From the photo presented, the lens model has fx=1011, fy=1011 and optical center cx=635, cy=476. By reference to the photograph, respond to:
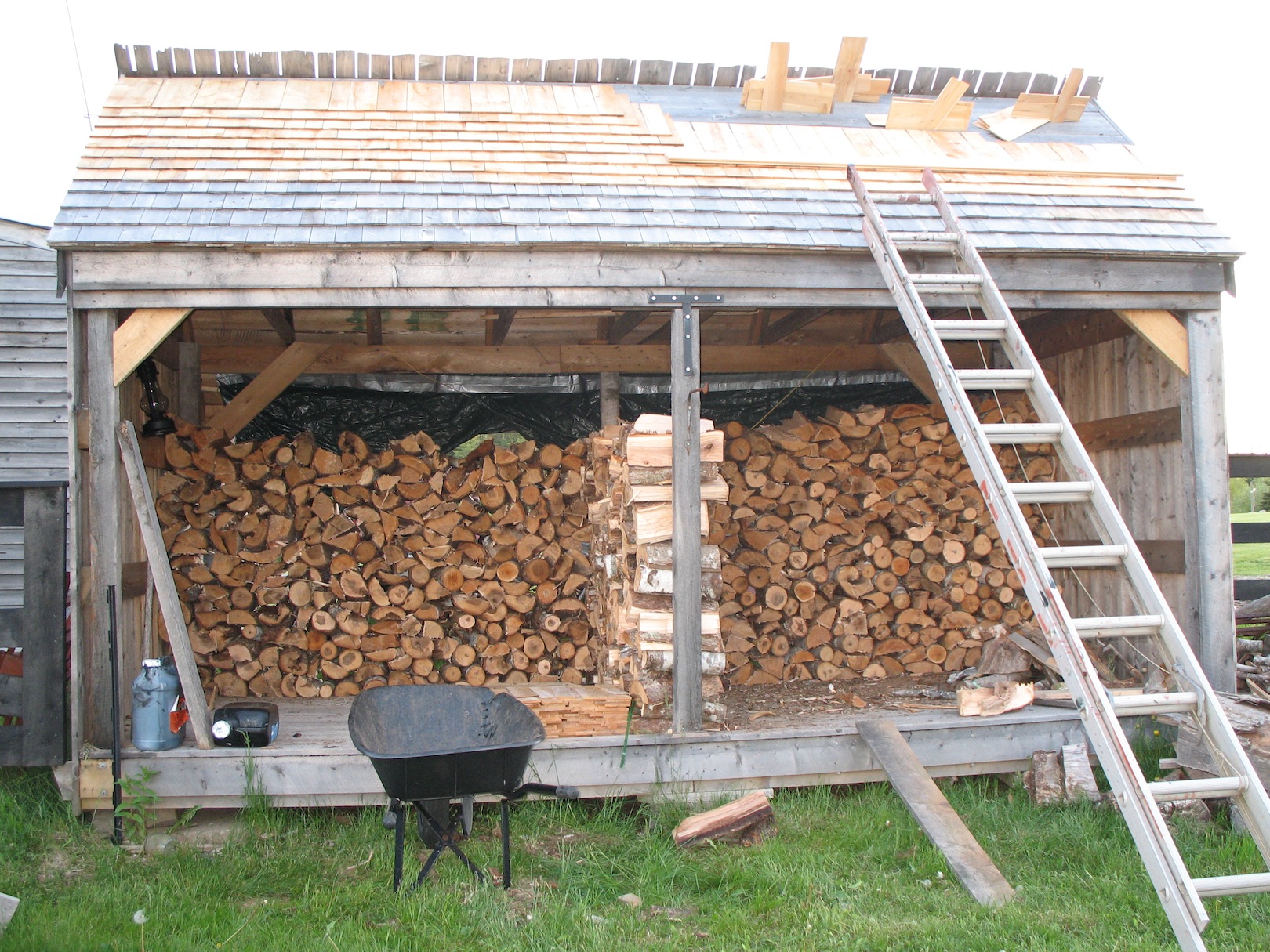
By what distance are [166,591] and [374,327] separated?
2375mm

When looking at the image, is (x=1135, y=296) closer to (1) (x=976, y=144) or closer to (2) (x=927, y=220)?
(2) (x=927, y=220)

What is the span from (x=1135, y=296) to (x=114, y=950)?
17.3 feet

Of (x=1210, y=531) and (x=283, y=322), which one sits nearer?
(x=1210, y=531)

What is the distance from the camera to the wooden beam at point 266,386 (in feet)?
19.9

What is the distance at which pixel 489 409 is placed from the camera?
23.1 ft

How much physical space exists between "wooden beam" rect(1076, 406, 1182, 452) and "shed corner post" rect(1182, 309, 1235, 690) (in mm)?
207

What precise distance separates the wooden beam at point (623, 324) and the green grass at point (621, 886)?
8.87 ft

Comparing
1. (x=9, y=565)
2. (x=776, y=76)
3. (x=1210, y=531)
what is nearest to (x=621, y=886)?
(x=1210, y=531)

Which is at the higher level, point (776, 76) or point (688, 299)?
point (776, 76)

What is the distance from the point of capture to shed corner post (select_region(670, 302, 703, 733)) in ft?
15.6

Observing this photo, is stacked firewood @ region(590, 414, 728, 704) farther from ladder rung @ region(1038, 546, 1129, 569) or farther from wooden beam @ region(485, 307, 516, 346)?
ladder rung @ region(1038, 546, 1129, 569)

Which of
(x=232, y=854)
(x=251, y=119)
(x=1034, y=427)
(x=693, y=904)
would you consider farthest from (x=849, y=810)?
(x=251, y=119)

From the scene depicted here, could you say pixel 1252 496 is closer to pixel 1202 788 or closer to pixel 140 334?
pixel 1202 788

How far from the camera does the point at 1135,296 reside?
5.17 meters
